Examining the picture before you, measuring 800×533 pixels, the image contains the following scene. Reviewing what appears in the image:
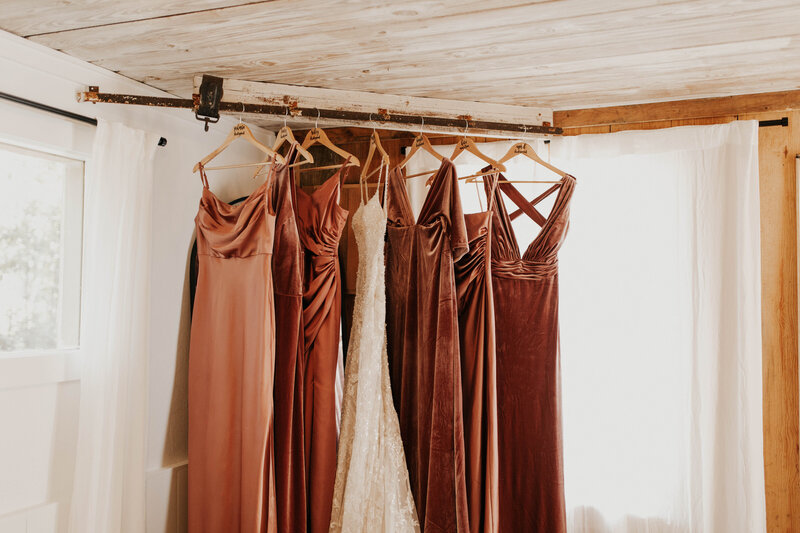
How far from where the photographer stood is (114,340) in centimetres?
183

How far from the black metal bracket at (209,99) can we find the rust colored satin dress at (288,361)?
270 millimetres

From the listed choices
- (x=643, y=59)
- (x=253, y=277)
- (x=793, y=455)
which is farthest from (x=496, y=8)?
(x=793, y=455)

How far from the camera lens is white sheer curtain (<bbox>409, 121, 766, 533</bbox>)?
85.4 inches

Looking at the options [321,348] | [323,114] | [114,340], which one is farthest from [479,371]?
[114,340]

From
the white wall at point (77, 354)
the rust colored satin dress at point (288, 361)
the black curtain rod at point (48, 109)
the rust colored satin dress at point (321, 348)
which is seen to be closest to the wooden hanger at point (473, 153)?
the rust colored satin dress at point (321, 348)

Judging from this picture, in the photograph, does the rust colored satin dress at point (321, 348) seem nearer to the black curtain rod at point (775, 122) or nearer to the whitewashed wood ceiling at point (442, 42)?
the whitewashed wood ceiling at point (442, 42)

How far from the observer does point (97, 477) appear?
5.78 ft

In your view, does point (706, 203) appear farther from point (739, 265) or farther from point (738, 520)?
point (738, 520)

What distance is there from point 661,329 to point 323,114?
4.81 ft

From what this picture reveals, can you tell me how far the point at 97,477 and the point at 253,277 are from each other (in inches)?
28.6

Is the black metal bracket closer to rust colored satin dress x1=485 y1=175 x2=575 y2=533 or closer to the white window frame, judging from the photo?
the white window frame

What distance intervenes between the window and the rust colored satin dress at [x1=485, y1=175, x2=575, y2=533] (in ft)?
4.52

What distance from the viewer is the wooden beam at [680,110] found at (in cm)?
222

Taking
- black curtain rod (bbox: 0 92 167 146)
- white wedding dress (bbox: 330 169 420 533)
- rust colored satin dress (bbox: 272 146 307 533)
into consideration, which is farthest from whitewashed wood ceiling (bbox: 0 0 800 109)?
white wedding dress (bbox: 330 169 420 533)
